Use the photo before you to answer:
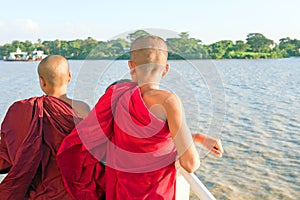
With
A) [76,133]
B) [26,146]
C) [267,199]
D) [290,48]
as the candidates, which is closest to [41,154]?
[26,146]

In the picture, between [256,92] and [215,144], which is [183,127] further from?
[256,92]

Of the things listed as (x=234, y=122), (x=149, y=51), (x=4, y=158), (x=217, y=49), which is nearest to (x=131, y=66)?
(x=149, y=51)

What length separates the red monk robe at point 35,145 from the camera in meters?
1.92

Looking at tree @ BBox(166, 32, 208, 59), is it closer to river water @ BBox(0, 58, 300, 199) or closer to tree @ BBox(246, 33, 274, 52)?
river water @ BBox(0, 58, 300, 199)

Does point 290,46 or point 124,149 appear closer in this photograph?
point 124,149

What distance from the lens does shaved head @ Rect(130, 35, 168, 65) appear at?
1.58 metres

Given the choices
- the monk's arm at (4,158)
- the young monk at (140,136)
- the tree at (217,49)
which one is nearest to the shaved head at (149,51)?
the young monk at (140,136)

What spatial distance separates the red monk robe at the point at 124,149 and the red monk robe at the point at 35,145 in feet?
0.55

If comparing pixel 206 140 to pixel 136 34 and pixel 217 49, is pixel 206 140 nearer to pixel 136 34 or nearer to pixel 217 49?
pixel 136 34

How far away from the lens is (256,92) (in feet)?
62.0

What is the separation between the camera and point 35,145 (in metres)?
1.92

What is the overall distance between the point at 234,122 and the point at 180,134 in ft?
33.0

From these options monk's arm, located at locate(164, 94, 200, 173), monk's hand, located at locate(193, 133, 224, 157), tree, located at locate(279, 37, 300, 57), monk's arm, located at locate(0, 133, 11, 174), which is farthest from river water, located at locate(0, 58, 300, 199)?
tree, located at locate(279, 37, 300, 57)

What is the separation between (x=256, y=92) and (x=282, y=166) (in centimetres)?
1177
